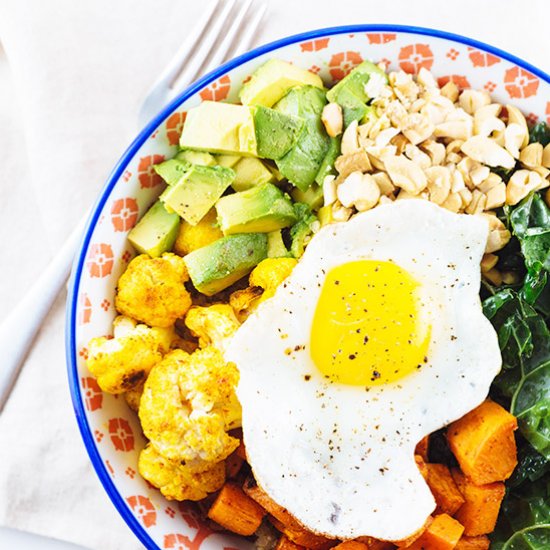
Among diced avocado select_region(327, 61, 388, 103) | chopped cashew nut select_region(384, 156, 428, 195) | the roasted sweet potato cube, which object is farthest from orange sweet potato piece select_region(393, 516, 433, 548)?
diced avocado select_region(327, 61, 388, 103)

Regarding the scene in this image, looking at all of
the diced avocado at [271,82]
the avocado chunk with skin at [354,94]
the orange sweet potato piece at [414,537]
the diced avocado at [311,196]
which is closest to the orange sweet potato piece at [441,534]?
the orange sweet potato piece at [414,537]

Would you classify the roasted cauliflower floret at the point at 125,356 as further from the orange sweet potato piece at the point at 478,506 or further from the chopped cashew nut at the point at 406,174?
the orange sweet potato piece at the point at 478,506

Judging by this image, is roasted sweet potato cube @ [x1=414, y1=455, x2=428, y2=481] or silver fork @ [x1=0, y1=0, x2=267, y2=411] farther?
silver fork @ [x1=0, y1=0, x2=267, y2=411]

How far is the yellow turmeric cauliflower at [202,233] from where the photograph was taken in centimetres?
236

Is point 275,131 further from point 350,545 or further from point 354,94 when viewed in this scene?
point 350,545

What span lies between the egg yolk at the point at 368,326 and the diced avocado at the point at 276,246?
0.20 m

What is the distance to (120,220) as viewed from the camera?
2400mm

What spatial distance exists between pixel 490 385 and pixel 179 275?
3.27 feet

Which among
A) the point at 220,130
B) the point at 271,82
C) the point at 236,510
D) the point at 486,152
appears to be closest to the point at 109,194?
the point at 220,130

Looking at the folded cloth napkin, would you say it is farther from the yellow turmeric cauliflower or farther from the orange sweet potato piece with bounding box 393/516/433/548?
the orange sweet potato piece with bounding box 393/516/433/548

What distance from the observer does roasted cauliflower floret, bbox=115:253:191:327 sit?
2.29m

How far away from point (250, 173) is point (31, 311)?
0.91 metres

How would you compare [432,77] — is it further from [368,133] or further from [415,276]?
[415,276]

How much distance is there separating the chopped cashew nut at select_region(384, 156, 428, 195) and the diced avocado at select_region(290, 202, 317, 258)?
279mm
